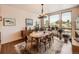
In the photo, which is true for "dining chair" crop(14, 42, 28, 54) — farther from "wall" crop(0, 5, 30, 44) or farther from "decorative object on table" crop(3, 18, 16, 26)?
"decorative object on table" crop(3, 18, 16, 26)

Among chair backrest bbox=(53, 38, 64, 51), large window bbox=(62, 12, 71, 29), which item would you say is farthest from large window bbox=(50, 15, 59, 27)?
chair backrest bbox=(53, 38, 64, 51)

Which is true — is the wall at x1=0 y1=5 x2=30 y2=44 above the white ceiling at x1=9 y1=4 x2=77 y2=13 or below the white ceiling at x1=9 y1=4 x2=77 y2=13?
below

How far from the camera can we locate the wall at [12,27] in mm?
2291

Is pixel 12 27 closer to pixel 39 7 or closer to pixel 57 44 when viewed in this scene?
pixel 39 7

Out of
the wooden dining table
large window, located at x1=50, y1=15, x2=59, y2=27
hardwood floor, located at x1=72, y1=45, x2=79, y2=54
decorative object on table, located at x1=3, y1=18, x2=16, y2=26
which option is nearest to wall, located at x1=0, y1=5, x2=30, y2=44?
decorative object on table, located at x1=3, y1=18, x2=16, y2=26

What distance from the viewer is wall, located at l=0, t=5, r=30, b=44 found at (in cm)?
229

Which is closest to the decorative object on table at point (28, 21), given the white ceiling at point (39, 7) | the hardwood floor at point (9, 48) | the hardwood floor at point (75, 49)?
the white ceiling at point (39, 7)

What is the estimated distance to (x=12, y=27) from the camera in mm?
2318

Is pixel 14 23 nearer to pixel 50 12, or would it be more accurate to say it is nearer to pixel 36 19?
pixel 36 19

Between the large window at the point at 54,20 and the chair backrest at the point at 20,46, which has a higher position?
the large window at the point at 54,20

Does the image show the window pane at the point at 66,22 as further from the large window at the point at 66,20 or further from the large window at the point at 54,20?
the large window at the point at 54,20

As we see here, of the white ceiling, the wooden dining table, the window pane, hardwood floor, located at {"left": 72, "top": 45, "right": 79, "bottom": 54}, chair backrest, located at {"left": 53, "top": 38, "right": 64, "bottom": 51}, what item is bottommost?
hardwood floor, located at {"left": 72, "top": 45, "right": 79, "bottom": 54}
